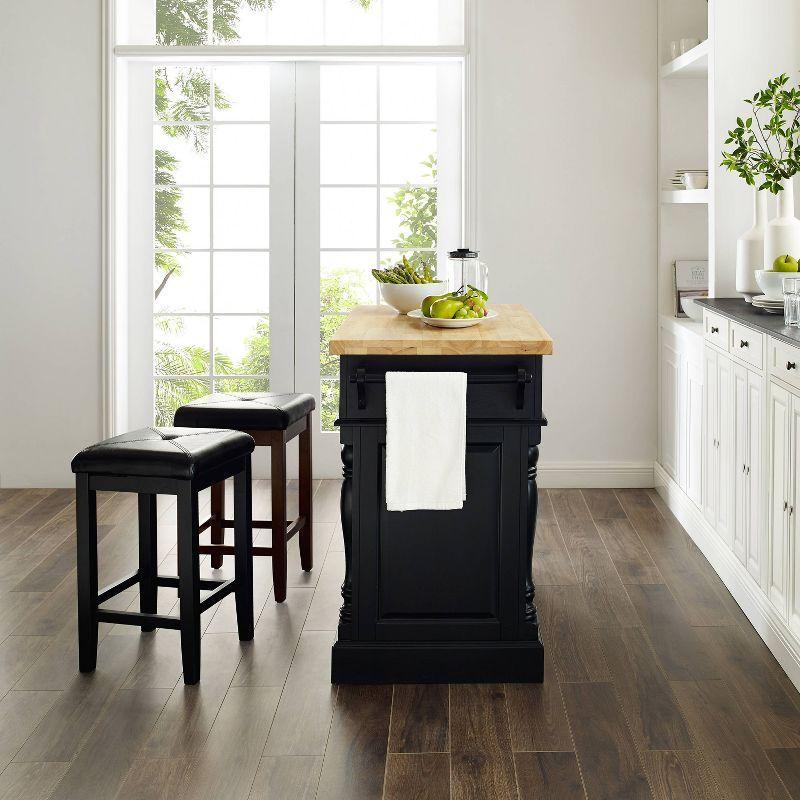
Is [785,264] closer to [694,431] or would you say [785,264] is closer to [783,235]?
[783,235]

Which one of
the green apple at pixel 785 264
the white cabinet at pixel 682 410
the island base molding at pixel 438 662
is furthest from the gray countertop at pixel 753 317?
the island base molding at pixel 438 662

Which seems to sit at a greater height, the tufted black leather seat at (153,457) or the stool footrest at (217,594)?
the tufted black leather seat at (153,457)

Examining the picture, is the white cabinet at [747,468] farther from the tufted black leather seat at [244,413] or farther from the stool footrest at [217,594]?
the stool footrest at [217,594]

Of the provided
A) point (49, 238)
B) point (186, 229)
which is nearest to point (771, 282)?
point (186, 229)

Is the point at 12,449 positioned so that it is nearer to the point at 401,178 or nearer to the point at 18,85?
the point at 18,85

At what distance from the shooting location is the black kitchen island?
2949 millimetres

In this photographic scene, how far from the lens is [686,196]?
15.9 ft

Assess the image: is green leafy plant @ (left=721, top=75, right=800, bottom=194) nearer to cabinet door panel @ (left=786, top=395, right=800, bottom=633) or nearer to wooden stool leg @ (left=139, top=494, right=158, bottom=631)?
cabinet door panel @ (left=786, top=395, right=800, bottom=633)

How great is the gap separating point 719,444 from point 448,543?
143 cm

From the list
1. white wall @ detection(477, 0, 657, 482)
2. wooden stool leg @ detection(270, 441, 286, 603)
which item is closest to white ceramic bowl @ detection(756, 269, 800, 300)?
white wall @ detection(477, 0, 657, 482)

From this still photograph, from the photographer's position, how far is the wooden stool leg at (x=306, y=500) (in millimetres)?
3918

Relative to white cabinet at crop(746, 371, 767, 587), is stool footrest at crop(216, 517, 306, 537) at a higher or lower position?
lower

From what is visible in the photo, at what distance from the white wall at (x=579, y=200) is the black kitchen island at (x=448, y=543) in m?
2.30

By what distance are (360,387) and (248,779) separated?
106cm
